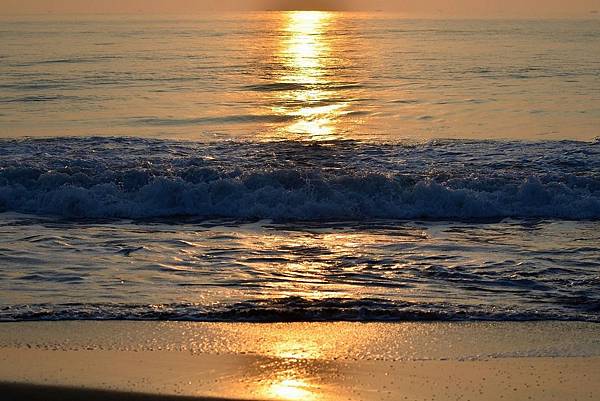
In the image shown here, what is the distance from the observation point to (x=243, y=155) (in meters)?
17.4

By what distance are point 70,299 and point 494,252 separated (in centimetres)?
498

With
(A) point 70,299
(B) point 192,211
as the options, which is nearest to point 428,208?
(B) point 192,211

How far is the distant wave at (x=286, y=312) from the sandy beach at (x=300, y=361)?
17cm

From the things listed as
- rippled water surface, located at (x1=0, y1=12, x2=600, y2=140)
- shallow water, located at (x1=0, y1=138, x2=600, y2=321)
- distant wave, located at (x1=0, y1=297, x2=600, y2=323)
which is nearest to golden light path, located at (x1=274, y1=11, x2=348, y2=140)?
rippled water surface, located at (x1=0, y1=12, x2=600, y2=140)

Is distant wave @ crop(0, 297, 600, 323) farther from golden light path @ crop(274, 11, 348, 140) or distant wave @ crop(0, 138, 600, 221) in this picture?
golden light path @ crop(274, 11, 348, 140)

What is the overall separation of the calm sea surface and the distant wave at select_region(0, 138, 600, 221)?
0.04 meters

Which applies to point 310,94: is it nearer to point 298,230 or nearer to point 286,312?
point 298,230

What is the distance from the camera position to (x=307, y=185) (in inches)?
559

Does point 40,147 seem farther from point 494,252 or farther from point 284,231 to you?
point 494,252

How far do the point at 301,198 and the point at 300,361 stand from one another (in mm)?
7605

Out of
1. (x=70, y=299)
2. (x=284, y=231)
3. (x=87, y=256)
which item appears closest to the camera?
(x=70, y=299)

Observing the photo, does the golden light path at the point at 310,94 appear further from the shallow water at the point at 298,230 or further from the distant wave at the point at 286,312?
the distant wave at the point at 286,312

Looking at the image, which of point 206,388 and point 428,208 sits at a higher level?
point 206,388

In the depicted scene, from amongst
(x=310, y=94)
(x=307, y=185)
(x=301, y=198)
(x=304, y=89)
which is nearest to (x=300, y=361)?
(x=301, y=198)
